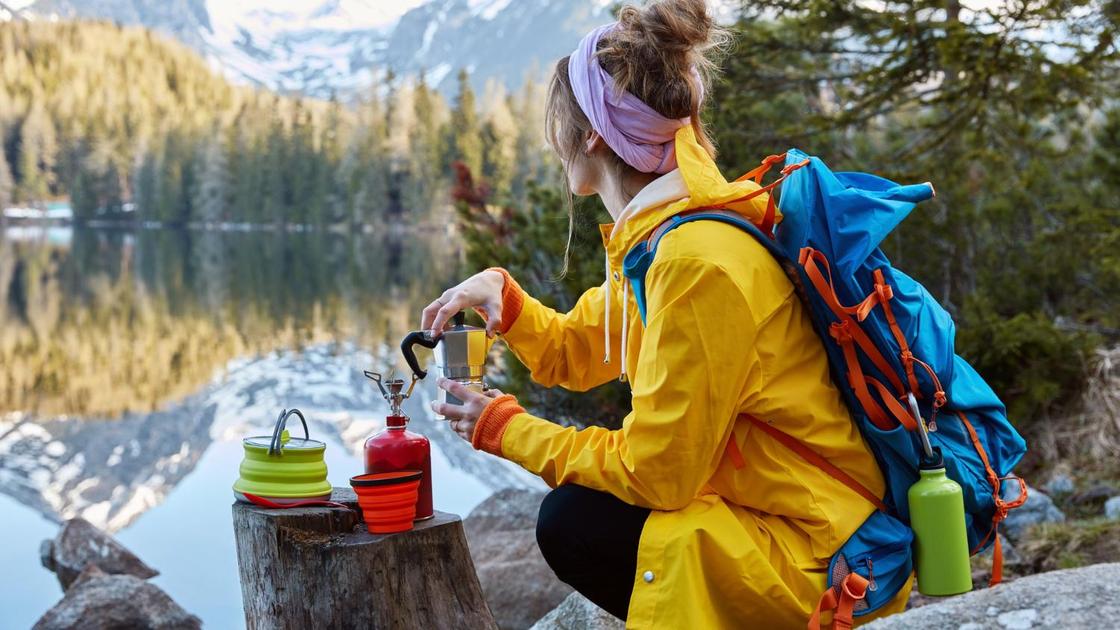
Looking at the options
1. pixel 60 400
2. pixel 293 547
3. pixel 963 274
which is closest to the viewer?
pixel 293 547

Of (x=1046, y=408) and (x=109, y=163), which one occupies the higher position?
(x=109, y=163)

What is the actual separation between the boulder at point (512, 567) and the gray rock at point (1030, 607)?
94.0 inches

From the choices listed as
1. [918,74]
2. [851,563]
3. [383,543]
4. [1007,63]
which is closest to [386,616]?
[383,543]

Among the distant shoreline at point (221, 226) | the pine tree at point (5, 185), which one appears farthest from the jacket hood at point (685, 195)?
the pine tree at point (5, 185)

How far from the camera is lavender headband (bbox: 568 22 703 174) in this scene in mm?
2156

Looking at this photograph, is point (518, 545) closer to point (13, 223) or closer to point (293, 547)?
point (293, 547)

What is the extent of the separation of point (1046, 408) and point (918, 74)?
221 centimetres

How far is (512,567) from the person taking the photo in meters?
4.51

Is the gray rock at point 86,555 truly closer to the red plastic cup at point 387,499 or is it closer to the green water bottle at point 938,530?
the red plastic cup at point 387,499

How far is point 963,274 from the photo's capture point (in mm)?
7223

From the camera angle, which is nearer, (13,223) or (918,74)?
(918,74)

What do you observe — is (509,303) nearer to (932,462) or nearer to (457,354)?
(457,354)

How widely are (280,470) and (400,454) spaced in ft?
0.95

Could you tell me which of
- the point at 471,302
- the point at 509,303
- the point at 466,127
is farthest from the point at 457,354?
the point at 466,127
